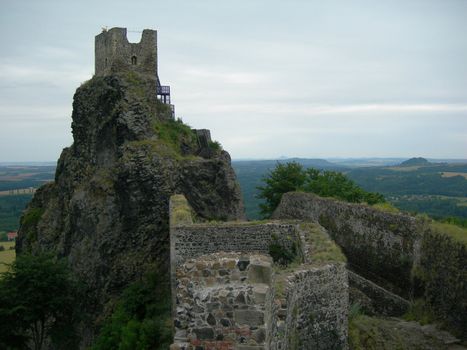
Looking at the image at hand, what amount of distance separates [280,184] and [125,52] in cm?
1218

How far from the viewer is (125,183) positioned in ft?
78.7

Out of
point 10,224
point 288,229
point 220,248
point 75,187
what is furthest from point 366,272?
point 10,224

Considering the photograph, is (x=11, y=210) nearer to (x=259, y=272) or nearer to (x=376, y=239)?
(x=376, y=239)

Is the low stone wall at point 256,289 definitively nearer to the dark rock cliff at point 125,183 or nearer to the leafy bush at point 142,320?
the leafy bush at point 142,320

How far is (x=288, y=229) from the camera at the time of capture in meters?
14.7

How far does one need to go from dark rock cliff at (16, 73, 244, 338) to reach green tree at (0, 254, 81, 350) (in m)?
1.38

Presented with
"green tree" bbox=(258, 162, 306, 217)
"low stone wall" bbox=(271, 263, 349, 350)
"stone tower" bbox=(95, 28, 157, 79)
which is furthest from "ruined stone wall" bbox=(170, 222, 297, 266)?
"stone tower" bbox=(95, 28, 157, 79)

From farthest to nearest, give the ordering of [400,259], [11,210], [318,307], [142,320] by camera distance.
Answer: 1. [11,210]
2. [142,320]
3. [400,259]
4. [318,307]

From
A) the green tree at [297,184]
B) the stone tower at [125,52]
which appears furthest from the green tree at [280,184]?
the stone tower at [125,52]

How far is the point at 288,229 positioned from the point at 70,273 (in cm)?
1398

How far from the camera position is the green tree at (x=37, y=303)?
20891 mm

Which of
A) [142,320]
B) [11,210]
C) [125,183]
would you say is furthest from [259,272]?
[11,210]

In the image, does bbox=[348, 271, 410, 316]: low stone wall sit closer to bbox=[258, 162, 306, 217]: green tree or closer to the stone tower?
bbox=[258, 162, 306, 217]: green tree

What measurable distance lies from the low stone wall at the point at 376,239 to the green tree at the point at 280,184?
11125mm
